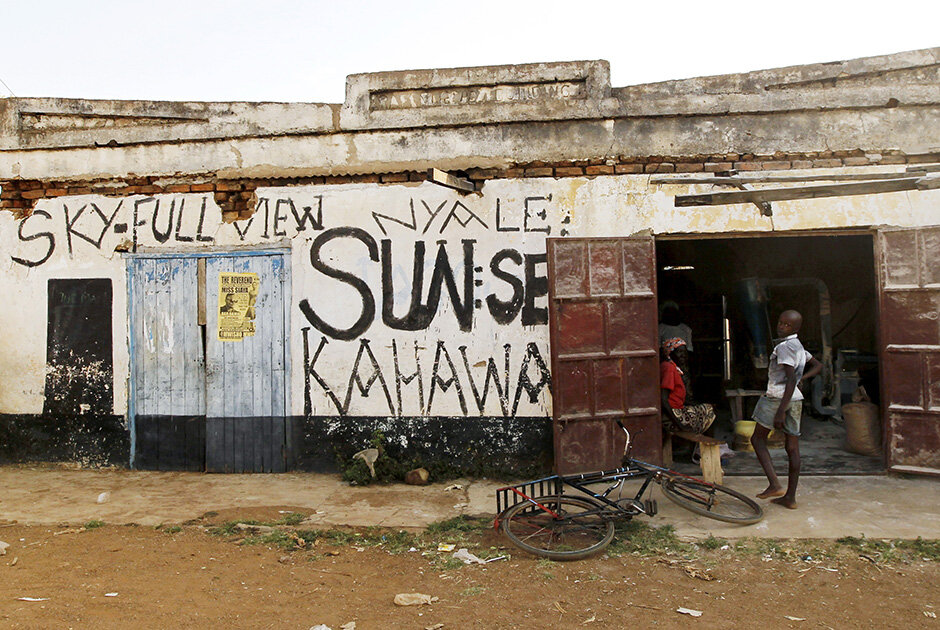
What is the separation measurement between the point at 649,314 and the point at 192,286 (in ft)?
14.4

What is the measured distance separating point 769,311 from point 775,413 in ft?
18.5

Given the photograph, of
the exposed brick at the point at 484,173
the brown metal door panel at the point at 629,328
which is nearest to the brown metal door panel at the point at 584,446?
the brown metal door panel at the point at 629,328

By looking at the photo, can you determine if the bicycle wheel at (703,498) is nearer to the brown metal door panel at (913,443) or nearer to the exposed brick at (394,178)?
the brown metal door panel at (913,443)

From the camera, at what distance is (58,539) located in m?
4.69

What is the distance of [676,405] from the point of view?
19.9 ft

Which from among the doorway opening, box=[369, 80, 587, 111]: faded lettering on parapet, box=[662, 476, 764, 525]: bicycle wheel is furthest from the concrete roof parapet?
box=[662, 476, 764, 525]: bicycle wheel

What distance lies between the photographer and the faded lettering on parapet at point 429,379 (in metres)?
6.12

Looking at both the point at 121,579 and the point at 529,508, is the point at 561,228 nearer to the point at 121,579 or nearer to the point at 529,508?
the point at 529,508

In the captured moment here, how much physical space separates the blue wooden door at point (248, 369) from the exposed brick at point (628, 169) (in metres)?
3.30

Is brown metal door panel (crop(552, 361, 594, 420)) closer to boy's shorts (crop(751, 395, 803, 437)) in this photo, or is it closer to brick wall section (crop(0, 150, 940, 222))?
boy's shorts (crop(751, 395, 803, 437))

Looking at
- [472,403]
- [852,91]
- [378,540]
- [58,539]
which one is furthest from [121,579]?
[852,91]

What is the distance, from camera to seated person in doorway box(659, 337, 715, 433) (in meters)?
6.02

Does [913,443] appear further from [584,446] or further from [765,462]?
[584,446]

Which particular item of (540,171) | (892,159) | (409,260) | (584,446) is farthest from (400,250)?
(892,159)
